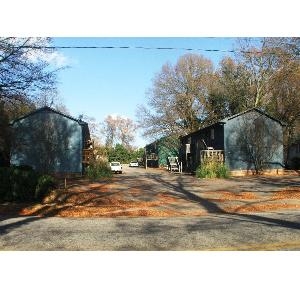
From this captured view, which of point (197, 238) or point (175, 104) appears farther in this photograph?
point (175, 104)

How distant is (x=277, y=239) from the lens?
769cm

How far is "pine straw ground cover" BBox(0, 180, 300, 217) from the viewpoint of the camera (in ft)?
40.0

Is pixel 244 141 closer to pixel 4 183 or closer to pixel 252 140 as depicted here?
pixel 252 140

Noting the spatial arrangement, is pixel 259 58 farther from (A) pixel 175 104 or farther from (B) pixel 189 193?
(B) pixel 189 193

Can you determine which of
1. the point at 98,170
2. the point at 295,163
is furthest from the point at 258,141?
the point at 98,170

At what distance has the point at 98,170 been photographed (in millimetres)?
16750

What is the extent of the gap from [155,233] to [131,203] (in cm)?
505

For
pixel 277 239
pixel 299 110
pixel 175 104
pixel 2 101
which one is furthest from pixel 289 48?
pixel 277 239

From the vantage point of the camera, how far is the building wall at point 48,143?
1311 centimetres

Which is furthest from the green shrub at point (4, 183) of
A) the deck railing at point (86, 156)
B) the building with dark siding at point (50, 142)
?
the deck railing at point (86, 156)

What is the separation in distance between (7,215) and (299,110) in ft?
38.3

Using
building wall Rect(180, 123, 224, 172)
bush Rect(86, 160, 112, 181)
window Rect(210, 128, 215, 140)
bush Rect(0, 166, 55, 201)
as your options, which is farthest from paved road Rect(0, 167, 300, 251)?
window Rect(210, 128, 215, 140)

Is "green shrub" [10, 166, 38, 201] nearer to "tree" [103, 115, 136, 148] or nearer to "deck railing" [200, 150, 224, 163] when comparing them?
"tree" [103, 115, 136, 148]
